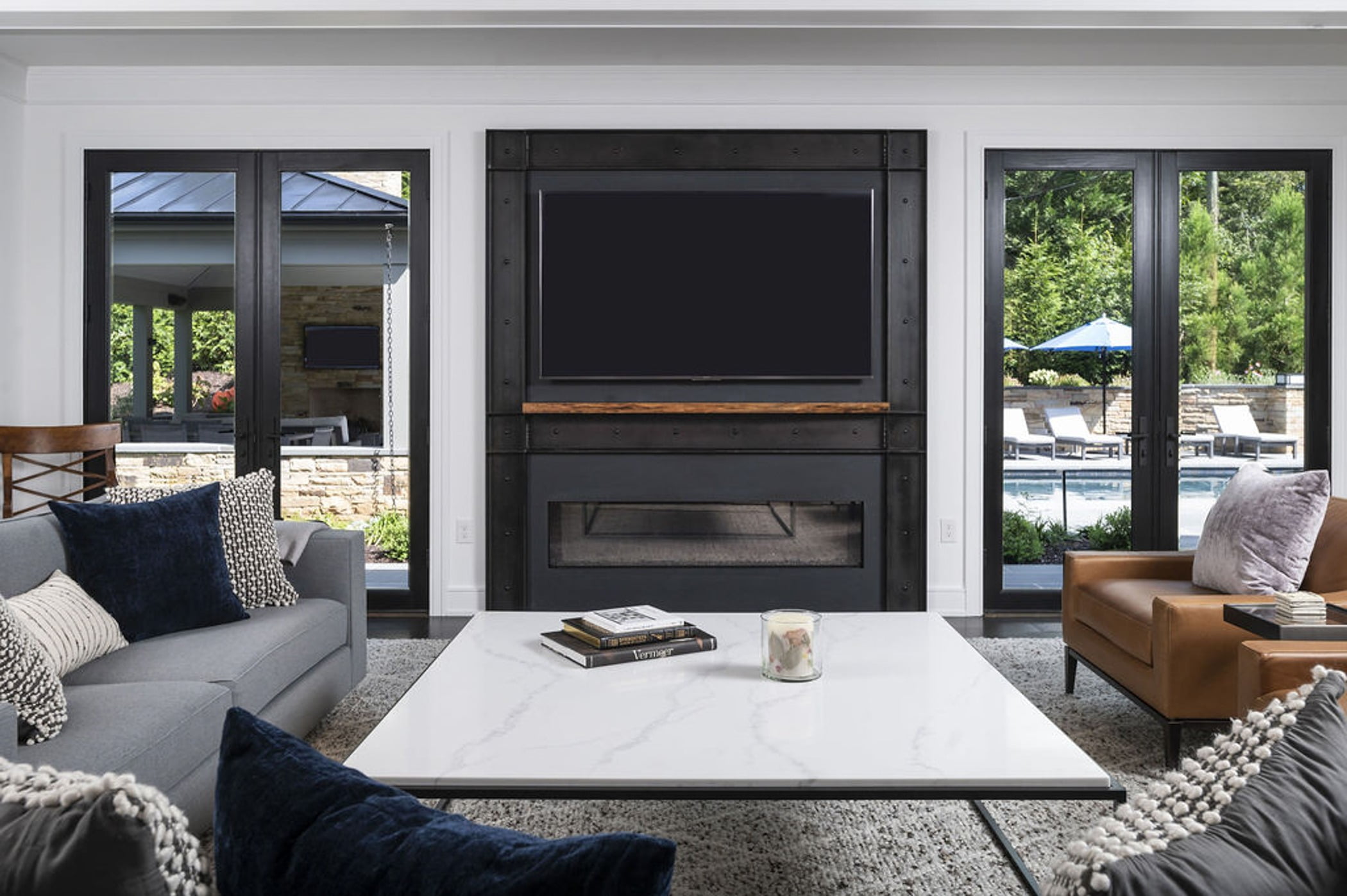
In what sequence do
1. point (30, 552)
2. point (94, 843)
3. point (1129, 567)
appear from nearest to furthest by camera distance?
point (94, 843) < point (30, 552) < point (1129, 567)

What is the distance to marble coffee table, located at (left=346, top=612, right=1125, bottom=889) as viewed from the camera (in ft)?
5.43

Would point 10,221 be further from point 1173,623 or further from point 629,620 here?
point 1173,623

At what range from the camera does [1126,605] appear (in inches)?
117

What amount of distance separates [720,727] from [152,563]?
166 centimetres

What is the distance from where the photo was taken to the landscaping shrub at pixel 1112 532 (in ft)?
15.7

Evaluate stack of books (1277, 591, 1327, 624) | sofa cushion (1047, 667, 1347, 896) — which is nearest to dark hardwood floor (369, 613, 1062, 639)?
stack of books (1277, 591, 1327, 624)

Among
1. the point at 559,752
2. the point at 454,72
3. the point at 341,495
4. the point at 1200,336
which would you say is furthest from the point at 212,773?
the point at 1200,336

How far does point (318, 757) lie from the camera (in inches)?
29.6

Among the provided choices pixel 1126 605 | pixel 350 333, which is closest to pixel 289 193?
pixel 350 333

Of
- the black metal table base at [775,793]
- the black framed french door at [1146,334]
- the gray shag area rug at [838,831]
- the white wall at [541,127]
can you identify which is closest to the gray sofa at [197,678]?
the gray shag area rug at [838,831]

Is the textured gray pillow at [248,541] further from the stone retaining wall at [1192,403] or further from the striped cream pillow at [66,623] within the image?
the stone retaining wall at [1192,403]

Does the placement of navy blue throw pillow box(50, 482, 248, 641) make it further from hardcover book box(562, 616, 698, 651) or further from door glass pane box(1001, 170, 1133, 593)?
door glass pane box(1001, 170, 1133, 593)

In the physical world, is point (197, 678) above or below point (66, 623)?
below

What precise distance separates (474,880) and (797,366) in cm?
413
